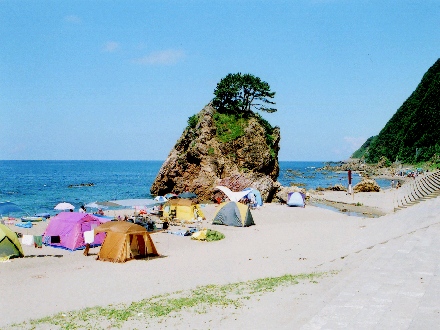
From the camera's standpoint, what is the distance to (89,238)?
20125 mm

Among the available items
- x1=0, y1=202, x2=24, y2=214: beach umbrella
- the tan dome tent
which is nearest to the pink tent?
the tan dome tent

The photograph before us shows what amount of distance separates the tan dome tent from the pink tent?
3.03 meters

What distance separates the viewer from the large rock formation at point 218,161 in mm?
49875

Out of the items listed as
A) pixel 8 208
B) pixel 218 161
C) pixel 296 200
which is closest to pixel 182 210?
pixel 8 208

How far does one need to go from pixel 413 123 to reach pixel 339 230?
374ft

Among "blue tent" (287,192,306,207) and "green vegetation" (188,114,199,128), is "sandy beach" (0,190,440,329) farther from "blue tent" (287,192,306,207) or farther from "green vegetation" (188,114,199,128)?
"green vegetation" (188,114,199,128)

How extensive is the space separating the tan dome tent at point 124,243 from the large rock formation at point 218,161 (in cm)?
2897

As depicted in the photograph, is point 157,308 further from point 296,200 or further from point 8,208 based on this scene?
point 296,200

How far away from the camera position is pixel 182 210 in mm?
33281

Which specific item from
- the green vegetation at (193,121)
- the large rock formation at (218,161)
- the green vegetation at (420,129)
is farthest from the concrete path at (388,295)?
the green vegetation at (420,129)

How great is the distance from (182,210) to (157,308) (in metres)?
22.6

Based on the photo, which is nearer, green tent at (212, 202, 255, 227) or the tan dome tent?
the tan dome tent

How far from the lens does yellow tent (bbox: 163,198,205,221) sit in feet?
108

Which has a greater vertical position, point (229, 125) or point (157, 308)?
point (229, 125)
